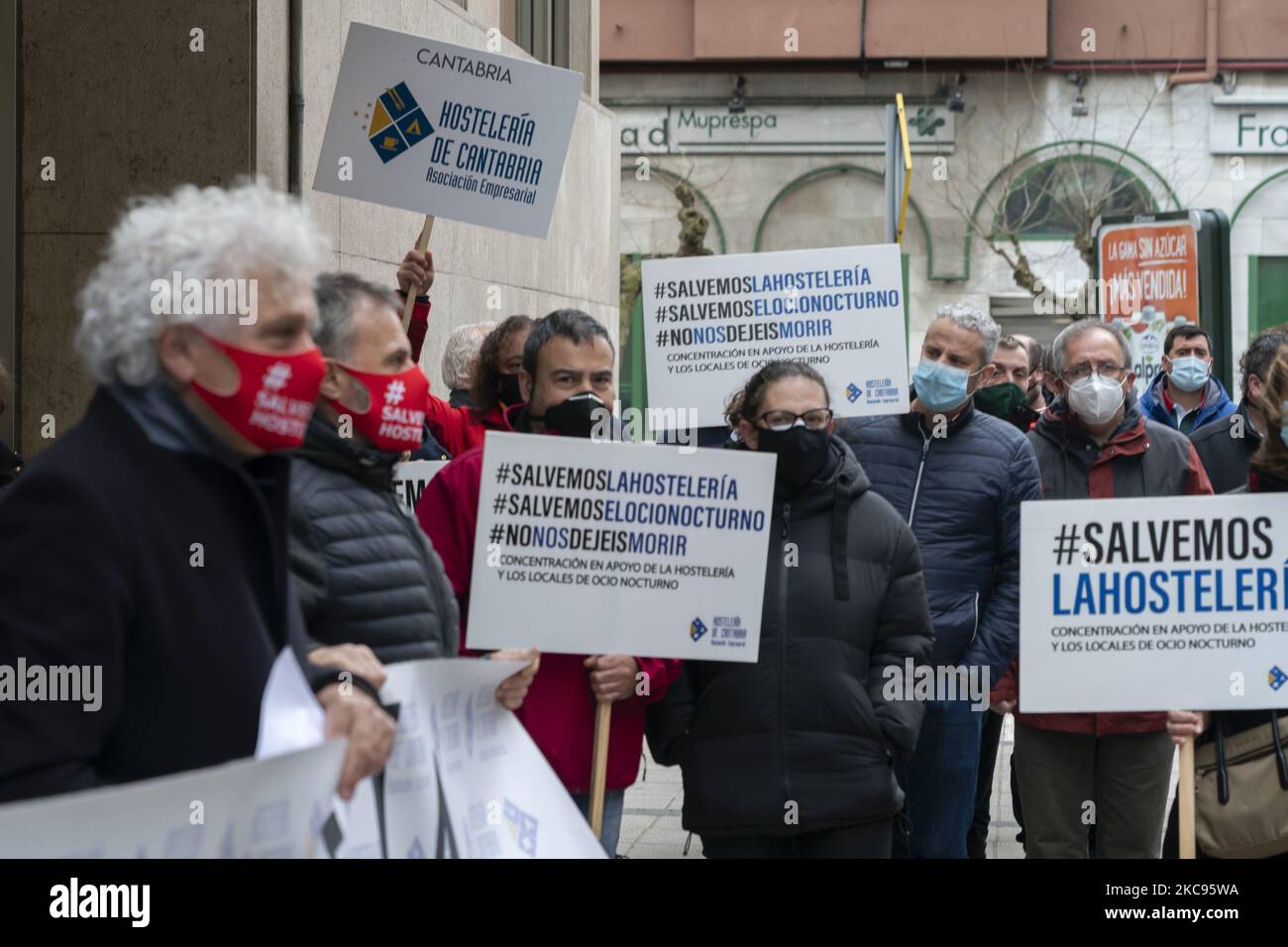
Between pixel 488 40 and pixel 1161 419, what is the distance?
5.34m

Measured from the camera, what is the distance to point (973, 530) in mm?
5684

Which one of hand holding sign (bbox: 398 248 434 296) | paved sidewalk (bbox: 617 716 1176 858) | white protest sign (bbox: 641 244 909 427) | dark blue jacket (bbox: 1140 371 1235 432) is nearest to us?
hand holding sign (bbox: 398 248 434 296)

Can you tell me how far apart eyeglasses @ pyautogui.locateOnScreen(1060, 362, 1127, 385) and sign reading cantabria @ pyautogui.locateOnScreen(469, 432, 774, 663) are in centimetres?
170

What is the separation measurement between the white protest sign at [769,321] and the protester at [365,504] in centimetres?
285

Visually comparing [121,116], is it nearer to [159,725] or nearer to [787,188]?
[159,725]

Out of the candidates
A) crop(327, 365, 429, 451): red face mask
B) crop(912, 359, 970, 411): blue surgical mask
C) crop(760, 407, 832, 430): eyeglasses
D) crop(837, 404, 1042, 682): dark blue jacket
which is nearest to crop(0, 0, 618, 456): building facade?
crop(912, 359, 970, 411): blue surgical mask

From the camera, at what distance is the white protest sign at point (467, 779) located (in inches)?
134

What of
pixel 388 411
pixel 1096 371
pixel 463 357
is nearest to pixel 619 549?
pixel 388 411

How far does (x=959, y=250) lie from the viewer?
97.9ft

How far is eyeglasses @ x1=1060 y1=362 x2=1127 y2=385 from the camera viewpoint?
5730mm

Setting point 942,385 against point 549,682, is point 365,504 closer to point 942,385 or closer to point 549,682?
point 549,682

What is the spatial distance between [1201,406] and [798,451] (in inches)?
204

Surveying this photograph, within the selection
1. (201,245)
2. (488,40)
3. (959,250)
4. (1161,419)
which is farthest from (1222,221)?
(959,250)

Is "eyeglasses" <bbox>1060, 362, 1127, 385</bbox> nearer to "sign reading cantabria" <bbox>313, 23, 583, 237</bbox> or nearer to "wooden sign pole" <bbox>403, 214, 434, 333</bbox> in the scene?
"sign reading cantabria" <bbox>313, 23, 583, 237</bbox>
